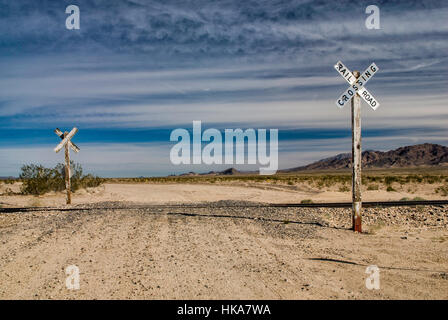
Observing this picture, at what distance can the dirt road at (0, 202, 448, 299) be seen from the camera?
6121 mm

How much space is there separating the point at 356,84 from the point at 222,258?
6607 mm

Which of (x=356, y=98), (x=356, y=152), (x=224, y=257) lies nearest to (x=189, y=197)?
(x=356, y=152)

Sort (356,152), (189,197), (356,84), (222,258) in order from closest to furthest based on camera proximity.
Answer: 1. (222,258)
2. (356,84)
3. (356,152)
4. (189,197)

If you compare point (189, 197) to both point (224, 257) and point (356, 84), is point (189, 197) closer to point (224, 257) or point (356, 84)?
point (356, 84)

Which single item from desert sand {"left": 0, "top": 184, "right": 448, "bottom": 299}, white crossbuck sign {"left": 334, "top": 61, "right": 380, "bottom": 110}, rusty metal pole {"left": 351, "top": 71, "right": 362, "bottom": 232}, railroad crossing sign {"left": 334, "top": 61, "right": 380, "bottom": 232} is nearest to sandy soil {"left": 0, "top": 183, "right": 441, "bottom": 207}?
desert sand {"left": 0, "top": 184, "right": 448, "bottom": 299}

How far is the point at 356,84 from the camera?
11.5 meters

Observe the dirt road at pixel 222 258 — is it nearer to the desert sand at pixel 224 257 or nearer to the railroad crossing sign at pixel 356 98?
the desert sand at pixel 224 257

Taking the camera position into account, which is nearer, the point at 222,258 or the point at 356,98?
the point at 222,258

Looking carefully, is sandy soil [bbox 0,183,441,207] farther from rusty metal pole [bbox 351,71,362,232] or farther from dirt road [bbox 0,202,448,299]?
rusty metal pole [bbox 351,71,362,232]

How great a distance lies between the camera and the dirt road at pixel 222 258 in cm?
612

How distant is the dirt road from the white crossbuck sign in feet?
12.7

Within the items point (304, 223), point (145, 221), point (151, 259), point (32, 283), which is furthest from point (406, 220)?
point (32, 283)

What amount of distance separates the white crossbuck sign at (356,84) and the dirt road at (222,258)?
386cm

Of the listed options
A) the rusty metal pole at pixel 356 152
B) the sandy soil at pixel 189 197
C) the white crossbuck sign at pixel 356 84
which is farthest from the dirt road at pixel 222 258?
the sandy soil at pixel 189 197
